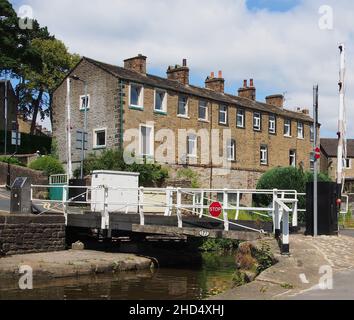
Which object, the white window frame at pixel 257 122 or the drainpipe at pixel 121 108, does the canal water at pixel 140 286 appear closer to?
the drainpipe at pixel 121 108

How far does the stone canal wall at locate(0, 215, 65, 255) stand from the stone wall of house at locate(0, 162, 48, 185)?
13.8 m

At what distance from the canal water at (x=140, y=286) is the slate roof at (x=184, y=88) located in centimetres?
1889

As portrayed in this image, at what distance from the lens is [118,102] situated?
33.5m

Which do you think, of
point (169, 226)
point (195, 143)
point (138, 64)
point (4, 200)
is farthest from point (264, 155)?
point (169, 226)

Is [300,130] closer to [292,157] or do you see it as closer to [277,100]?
[292,157]

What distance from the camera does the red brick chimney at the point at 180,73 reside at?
39125 mm

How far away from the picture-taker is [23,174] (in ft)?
109

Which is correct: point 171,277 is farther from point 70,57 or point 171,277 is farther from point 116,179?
point 70,57

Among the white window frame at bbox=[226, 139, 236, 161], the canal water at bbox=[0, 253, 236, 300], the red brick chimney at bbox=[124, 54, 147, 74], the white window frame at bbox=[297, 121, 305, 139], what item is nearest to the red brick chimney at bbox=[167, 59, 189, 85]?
the red brick chimney at bbox=[124, 54, 147, 74]

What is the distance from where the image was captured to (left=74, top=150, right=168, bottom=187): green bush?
31.4m

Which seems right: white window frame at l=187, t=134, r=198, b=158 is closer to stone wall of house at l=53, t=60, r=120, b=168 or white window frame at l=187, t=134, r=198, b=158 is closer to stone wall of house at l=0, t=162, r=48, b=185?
stone wall of house at l=53, t=60, r=120, b=168

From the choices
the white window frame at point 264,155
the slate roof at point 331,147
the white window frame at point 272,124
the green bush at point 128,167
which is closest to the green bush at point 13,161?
the green bush at point 128,167

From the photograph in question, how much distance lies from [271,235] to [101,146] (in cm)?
2226
